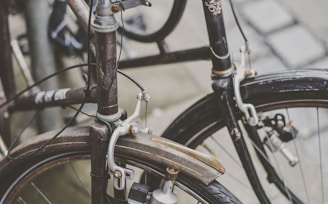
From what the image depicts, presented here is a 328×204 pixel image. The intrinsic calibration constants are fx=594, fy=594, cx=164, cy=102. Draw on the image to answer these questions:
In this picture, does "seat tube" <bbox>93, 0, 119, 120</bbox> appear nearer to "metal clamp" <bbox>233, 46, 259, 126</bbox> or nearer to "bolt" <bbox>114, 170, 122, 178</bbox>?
"bolt" <bbox>114, 170, 122, 178</bbox>

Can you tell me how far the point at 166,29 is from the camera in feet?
7.29

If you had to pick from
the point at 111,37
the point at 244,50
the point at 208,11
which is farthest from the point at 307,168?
the point at 111,37

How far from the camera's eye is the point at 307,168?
8.70ft

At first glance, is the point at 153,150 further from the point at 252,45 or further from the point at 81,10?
the point at 252,45

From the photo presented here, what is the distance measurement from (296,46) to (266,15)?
0.29 m

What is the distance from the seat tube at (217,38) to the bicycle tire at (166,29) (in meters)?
0.31

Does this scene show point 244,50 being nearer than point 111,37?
No

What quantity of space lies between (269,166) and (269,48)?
4.27 feet

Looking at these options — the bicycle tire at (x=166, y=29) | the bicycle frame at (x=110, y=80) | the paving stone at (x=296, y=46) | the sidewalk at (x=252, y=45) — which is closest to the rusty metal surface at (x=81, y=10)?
the bicycle frame at (x=110, y=80)

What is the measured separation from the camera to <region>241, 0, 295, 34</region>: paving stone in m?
3.30

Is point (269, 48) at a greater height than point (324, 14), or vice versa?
point (324, 14)

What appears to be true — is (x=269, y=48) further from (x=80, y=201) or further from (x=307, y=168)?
Answer: (x=80, y=201)

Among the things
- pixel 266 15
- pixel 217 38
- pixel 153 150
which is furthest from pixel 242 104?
pixel 266 15

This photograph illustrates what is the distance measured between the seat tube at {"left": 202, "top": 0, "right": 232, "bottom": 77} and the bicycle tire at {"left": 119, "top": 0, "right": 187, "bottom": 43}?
12.1 inches
